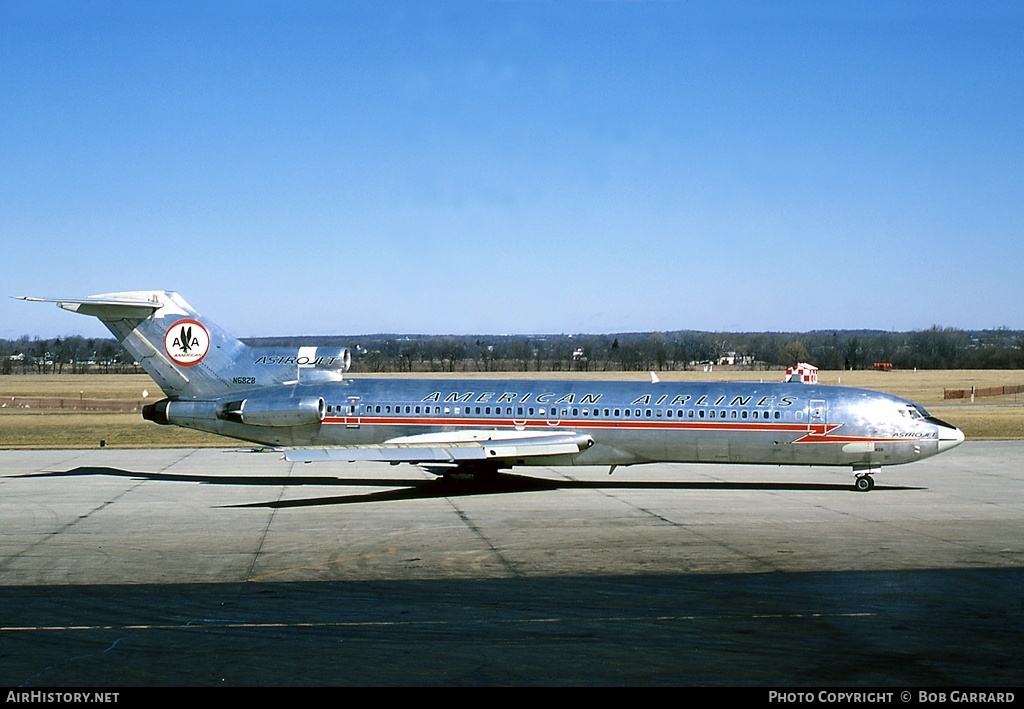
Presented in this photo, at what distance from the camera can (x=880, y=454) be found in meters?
29.0

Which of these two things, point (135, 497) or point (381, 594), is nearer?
point (381, 594)

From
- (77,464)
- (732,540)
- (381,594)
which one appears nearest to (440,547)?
(381,594)

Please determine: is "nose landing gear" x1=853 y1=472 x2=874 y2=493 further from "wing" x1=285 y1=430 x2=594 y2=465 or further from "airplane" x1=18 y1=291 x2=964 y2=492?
"wing" x1=285 y1=430 x2=594 y2=465

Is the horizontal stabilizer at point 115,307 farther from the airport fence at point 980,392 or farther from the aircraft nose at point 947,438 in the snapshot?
the airport fence at point 980,392

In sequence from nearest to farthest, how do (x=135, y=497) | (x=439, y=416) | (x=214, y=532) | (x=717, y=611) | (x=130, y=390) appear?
(x=717, y=611) → (x=214, y=532) → (x=135, y=497) → (x=439, y=416) → (x=130, y=390)

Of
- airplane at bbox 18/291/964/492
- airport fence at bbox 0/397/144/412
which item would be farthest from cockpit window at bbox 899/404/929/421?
airport fence at bbox 0/397/144/412

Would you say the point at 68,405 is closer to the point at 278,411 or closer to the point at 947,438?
the point at 278,411

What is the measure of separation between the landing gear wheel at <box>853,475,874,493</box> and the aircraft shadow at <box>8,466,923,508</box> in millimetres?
212

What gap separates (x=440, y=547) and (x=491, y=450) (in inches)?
308

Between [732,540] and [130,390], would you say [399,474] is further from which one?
[130,390]

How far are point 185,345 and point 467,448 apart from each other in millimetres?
9658

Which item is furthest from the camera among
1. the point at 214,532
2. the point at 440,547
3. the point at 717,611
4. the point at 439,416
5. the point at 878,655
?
the point at 439,416

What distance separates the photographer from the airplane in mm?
28969

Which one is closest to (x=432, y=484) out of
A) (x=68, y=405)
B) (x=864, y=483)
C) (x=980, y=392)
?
(x=864, y=483)
